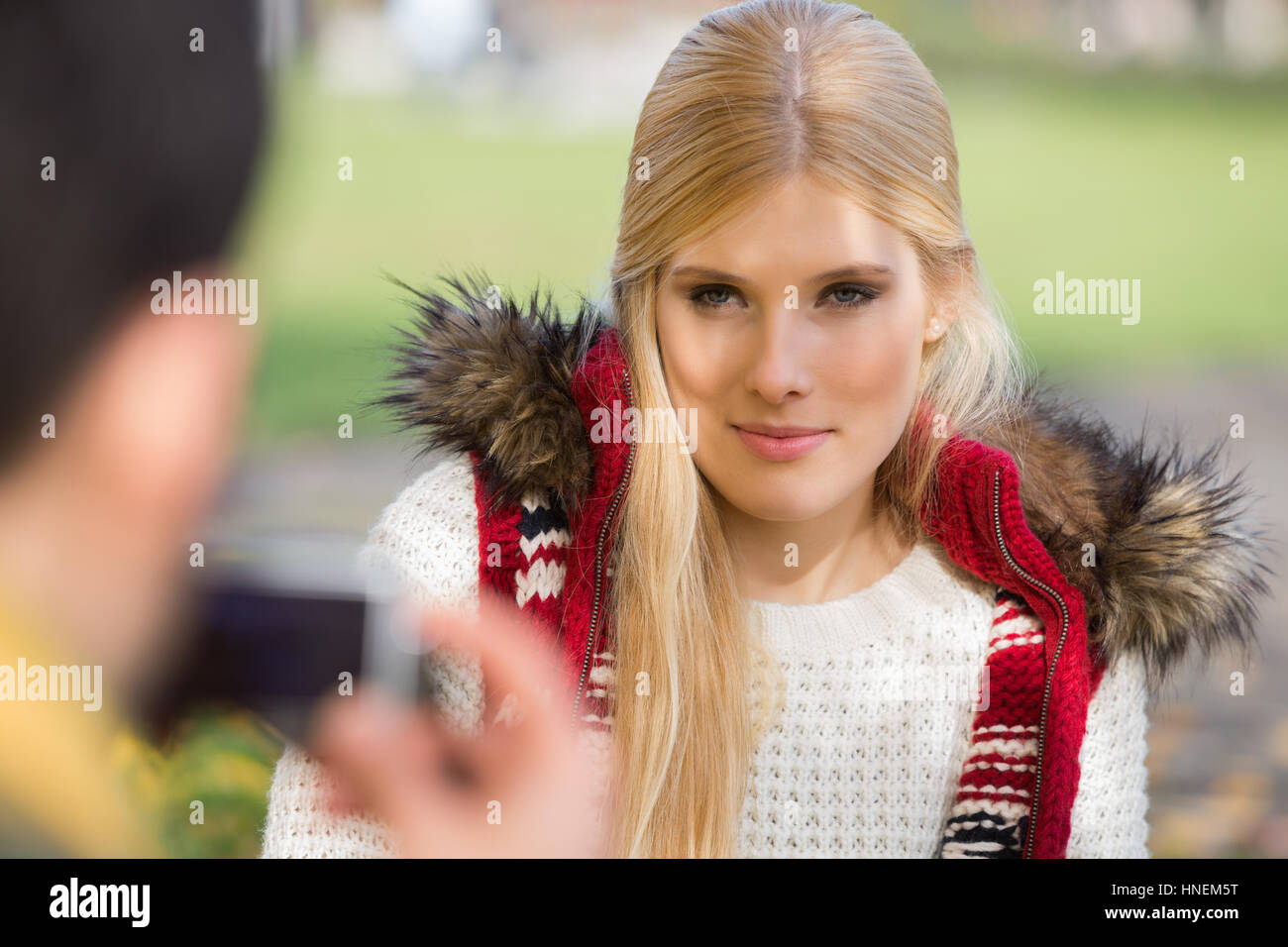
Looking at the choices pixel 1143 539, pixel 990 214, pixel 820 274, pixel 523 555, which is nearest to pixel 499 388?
pixel 523 555

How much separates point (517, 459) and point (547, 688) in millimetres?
350

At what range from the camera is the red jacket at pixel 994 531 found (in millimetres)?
1944

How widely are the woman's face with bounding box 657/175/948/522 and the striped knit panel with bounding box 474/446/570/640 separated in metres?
0.28

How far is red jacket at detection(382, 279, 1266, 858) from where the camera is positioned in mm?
1944

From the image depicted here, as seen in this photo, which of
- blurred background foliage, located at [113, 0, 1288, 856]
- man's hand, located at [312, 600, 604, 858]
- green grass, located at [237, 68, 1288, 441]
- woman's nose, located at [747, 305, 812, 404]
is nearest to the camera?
man's hand, located at [312, 600, 604, 858]

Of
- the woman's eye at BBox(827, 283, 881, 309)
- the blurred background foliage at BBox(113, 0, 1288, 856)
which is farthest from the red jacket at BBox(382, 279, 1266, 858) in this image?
the blurred background foliage at BBox(113, 0, 1288, 856)

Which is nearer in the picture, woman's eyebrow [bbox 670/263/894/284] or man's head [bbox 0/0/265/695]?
man's head [bbox 0/0/265/695]

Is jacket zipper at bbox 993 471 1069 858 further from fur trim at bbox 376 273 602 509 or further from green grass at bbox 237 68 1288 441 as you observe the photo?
green grass at bbox 237 68 1288 441

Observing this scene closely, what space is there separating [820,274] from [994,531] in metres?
0.53

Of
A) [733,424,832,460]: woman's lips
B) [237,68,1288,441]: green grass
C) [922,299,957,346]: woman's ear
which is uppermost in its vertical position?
[237,68,1288,441]: green grass

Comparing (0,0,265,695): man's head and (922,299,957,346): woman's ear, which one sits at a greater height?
(922,299,957,346): woman's ear

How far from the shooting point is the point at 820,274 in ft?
6.21

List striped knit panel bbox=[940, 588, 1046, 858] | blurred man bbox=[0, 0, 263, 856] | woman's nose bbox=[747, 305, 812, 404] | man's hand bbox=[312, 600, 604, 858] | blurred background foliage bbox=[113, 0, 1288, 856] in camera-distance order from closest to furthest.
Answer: blurred man bbox=[0, 0, 263, 856], man's hand bbox=[312, 600, 604, 858], woman's nose bbox=[747, 305, 812, 404], striped knit panel bbox=[940, 588, 1046, 858], blurred background foliage bbox=[113, 0, 1288, 856]

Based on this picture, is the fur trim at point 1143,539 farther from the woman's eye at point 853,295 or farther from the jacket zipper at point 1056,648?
the woman's eye at point 853,295
